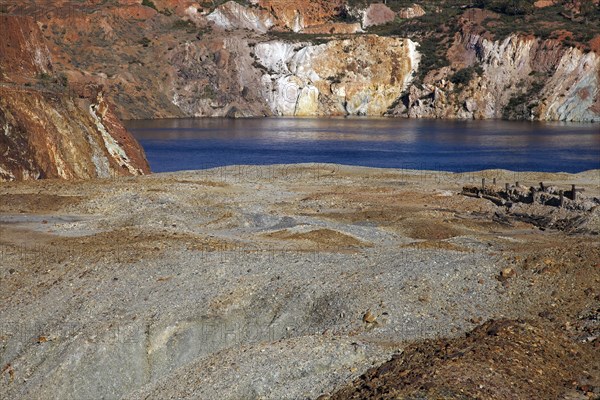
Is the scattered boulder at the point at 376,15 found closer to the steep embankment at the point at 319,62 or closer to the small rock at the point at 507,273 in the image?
the steep embankment at the point at 319,62

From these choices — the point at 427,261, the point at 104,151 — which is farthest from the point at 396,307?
the point at 104,151

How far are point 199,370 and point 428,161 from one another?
49.0 meters

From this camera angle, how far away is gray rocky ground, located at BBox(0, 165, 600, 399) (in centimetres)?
1758

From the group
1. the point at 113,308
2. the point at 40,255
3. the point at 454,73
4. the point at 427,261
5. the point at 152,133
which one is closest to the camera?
the point at 113,308

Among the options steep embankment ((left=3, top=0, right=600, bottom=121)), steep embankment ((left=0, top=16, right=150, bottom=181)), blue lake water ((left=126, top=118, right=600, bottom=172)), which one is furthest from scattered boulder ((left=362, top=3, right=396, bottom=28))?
steep embankment ((left=0, top=16, right=150, bottom=181))

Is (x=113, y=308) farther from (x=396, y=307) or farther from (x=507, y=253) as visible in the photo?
(x=507, y=253)

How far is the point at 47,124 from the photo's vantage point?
41500mm

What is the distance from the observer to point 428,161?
6519 cm

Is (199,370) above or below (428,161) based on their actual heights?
above

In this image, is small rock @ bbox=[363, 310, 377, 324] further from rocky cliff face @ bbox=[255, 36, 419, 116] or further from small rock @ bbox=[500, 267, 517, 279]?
rocky cliff face @ bbox=[255, 36, 419, 116]

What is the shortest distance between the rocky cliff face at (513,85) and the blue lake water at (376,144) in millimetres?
7169

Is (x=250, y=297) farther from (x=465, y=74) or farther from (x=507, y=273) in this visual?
(x=465, y=74)

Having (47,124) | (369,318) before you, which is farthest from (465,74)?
(369,318)

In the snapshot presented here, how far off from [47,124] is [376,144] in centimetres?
4019
